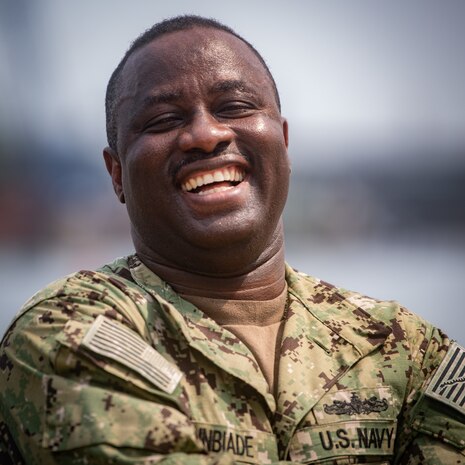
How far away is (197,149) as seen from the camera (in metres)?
3.71

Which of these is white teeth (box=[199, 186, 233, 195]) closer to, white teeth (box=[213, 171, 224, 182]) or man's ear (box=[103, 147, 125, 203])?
white teeth (box=[213, 171, 224, 182])

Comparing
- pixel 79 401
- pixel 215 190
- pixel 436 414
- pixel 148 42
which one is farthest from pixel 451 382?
pixel 148 42

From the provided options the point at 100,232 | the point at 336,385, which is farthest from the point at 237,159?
the point at 100,232

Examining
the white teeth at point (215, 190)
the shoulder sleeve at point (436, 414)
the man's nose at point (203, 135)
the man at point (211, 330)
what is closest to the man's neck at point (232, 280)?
the man at point (211, 330)

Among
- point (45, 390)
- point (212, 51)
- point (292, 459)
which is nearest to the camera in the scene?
point (45, 390)

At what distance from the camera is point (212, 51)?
3.86 meters

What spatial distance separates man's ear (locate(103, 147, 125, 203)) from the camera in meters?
4.11

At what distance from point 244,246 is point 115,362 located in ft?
2.86

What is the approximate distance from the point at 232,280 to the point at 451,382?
3.10 ft

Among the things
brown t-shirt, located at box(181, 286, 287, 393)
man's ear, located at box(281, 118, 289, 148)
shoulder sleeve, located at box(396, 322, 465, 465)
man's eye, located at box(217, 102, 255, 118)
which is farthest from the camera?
man's ear, located at box(281, 118, 289, 148)

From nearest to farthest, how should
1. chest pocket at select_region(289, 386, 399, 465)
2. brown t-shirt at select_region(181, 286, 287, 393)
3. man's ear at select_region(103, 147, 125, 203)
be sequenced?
chest pocket at select_region(289, 386, 399, 465) → brown t-shirt at select_region(181, 286, 287, 393) → man's ear at select_region(103, 147, 125, 203)

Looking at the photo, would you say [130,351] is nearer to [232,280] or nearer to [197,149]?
[232,280]

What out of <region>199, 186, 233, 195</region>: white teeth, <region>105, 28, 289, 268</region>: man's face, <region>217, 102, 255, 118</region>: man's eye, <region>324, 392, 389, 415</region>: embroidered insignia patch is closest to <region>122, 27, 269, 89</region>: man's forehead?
<region>105, 28, 289, 268</region>: man's face

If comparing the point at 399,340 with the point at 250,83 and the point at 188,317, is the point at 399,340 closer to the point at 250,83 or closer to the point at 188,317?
the point at 188,317
